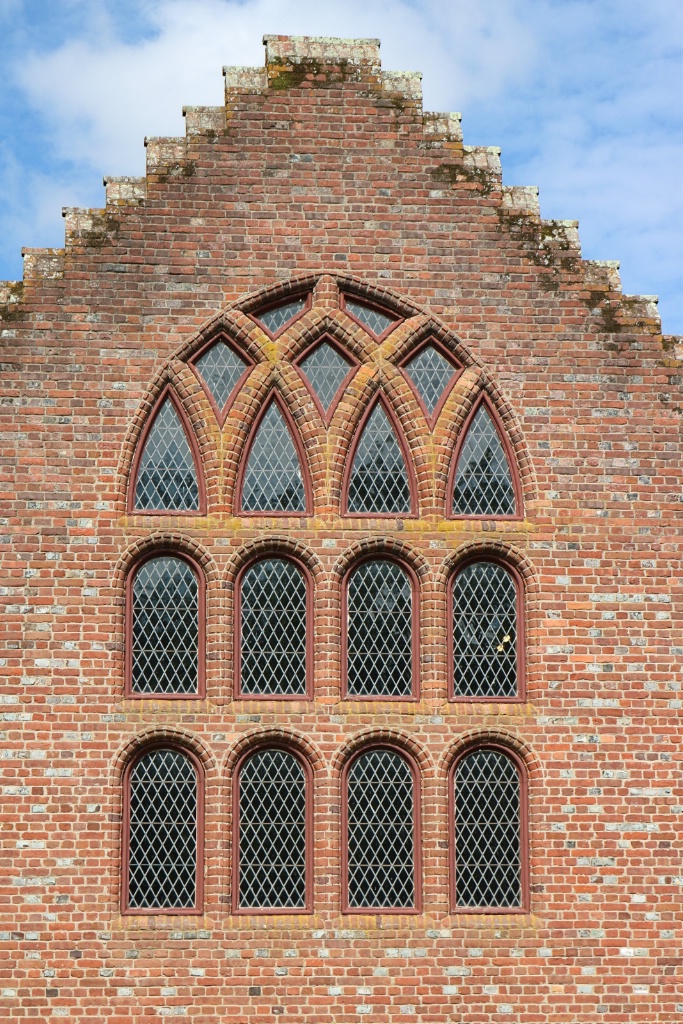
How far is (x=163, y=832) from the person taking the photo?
1480 cm

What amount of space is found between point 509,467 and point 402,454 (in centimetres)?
114

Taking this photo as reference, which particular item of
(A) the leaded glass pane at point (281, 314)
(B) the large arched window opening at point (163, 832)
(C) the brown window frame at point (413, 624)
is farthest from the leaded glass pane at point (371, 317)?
(B) the large arched window opening at point (163, 832)

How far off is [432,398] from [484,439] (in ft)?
2.30

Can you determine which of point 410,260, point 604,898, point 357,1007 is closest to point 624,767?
point 604,898

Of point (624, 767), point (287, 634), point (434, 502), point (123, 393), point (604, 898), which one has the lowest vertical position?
point (604, 898)

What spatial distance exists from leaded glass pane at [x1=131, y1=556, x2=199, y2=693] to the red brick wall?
24 centimetres

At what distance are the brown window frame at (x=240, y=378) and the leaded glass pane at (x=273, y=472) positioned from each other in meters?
0.39

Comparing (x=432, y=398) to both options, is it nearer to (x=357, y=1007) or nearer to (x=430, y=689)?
(x=430, y=689)

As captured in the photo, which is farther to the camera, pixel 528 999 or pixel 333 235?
pixel 333 235

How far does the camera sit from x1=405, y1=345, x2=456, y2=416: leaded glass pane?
15.9m

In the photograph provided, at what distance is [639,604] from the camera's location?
50.8ft

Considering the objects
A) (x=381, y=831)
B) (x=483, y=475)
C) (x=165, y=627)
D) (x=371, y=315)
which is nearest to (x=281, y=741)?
(x=381, y=831)

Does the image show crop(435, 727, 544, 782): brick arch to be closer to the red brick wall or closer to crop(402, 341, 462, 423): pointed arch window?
the red brick wall

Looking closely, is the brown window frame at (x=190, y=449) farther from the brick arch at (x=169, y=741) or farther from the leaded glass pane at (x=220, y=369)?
the brick arch at (x=169, y=741)
